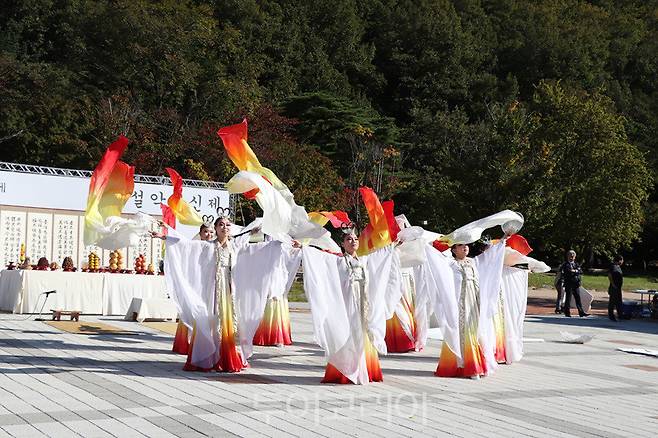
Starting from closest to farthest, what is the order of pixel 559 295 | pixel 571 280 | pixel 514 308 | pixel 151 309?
pixel 514 308 < pixel 151 309 < pixel 571 280 < pixel 559 295

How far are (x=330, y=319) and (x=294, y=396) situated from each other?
3.77 ft

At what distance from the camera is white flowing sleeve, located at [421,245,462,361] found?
10.1m

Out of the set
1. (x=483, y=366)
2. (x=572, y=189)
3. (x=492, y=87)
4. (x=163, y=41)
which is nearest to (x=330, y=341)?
(x=483, y=366)

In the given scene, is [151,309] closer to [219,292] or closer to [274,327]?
[274,327]

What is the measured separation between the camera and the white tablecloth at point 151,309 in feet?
54.9

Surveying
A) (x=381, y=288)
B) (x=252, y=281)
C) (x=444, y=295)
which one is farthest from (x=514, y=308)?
(x=252, y=281)

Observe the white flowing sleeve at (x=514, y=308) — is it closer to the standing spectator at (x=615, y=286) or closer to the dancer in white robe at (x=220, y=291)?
the dancer in white robe at (x=220, y=291)

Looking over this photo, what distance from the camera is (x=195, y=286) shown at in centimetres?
1002

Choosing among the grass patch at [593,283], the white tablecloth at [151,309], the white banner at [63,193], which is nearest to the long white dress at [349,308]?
the white tablecloth at [151,309]

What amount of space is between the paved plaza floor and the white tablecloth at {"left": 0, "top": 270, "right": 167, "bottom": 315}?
4.66m

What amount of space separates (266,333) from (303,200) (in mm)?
23248

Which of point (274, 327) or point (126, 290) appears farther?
point (126, 290)

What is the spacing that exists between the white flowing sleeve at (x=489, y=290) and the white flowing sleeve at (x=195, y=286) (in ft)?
10.8

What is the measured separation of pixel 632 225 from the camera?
33.3 metres
